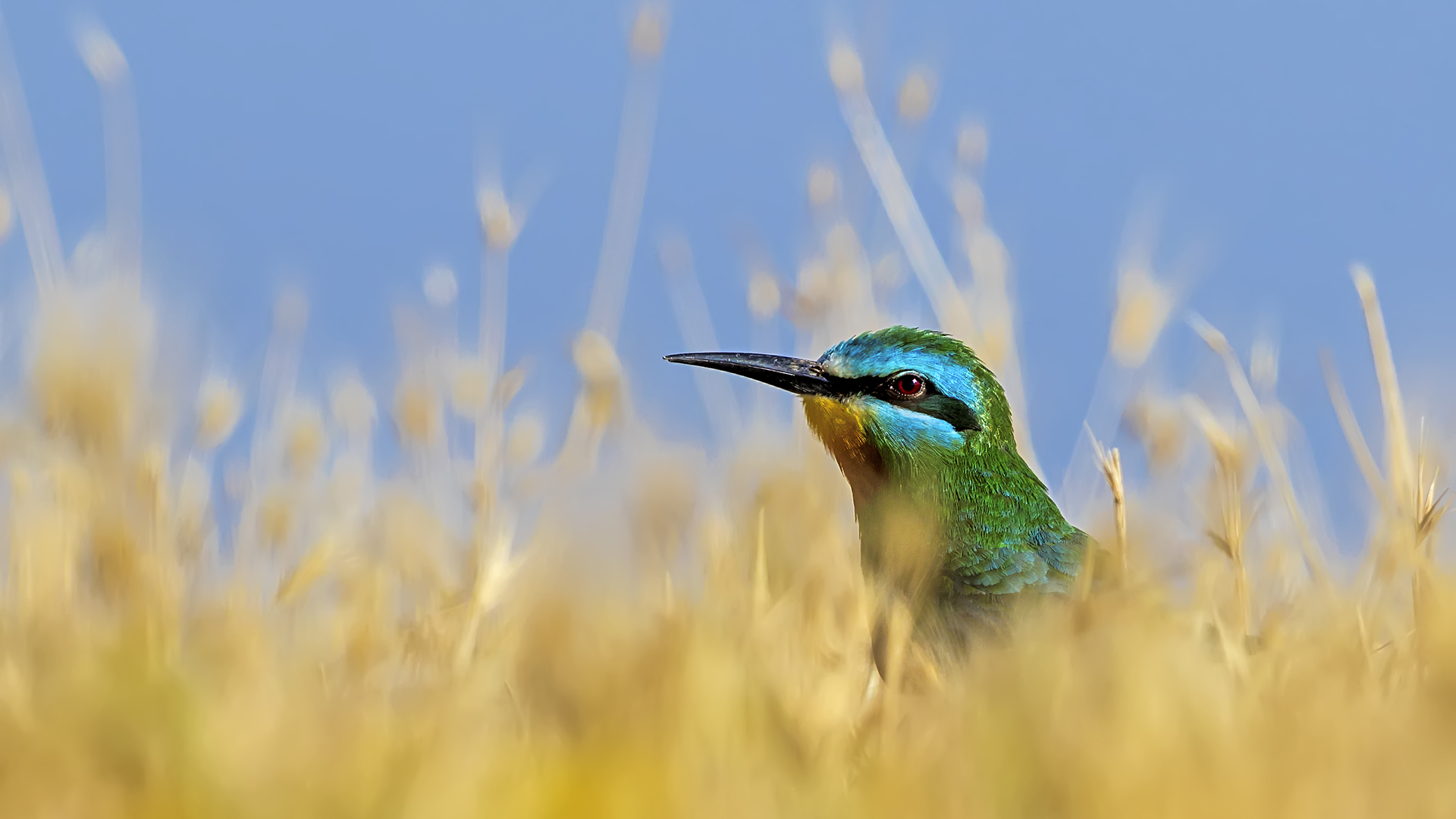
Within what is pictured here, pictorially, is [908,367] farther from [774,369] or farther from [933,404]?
[774,369]

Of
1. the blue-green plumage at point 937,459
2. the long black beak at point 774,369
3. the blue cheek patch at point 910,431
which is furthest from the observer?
the long black beak at point 774,369

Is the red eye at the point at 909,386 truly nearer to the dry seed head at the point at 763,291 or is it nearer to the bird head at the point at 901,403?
the bird head at the point at 901,403

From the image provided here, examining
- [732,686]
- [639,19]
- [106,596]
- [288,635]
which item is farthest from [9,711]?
[639,19]

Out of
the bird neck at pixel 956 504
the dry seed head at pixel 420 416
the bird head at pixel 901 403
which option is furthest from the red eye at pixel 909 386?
the dry seed head at pixel 420 416

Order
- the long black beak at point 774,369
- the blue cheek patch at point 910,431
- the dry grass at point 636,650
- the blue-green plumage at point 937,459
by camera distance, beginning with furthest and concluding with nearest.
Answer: the long black beak at point 774,369, the blue cheek patch at point 910,431, the blue-green plumage at point 937,459, the dry grass at point 636,650

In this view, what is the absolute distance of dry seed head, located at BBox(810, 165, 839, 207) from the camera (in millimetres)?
4297

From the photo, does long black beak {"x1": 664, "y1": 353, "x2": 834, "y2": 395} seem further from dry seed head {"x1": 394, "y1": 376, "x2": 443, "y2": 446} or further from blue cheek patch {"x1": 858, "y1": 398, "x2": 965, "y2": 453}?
dry seed head {"x1": 394, "y1": 376, "x2": 443, "y2": 446}

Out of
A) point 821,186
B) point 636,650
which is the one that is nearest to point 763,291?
point 821,186

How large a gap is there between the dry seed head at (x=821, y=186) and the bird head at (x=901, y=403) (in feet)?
2.84

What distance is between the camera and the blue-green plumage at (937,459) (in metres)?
3.06

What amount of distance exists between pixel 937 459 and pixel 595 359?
73cm

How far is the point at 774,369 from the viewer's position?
11.7ft

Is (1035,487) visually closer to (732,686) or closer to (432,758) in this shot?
(732,686)

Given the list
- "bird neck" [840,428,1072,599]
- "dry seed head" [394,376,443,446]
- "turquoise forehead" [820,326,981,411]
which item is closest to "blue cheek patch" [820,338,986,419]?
"turquoise forehead" [820,326,981,411]
